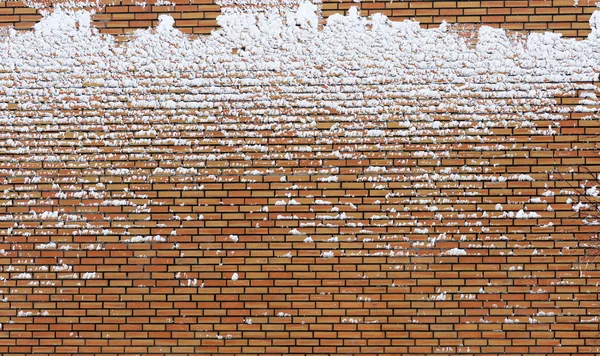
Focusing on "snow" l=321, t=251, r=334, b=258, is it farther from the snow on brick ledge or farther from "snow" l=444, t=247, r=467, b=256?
"snow" l=444, t=247, r=467, b=256

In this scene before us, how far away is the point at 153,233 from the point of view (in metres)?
4.00

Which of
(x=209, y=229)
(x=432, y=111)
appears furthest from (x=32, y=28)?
(x=432, y=111)

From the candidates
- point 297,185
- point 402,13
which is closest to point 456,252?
point 297,185

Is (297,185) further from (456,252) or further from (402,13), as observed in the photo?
(402,13)

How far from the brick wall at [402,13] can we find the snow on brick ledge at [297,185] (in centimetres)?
10

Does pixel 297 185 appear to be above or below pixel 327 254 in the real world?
above

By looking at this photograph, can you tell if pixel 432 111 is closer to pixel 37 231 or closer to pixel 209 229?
pixel 209 229

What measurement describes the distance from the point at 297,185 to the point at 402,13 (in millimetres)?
1641

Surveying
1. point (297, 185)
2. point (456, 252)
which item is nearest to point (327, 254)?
point (297, 185)

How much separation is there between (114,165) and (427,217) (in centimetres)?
259

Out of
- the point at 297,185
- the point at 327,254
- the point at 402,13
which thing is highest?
the point at 402,13

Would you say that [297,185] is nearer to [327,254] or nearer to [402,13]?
[327,254]

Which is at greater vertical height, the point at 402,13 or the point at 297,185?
the point at 402,13

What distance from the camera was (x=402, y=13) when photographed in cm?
397
